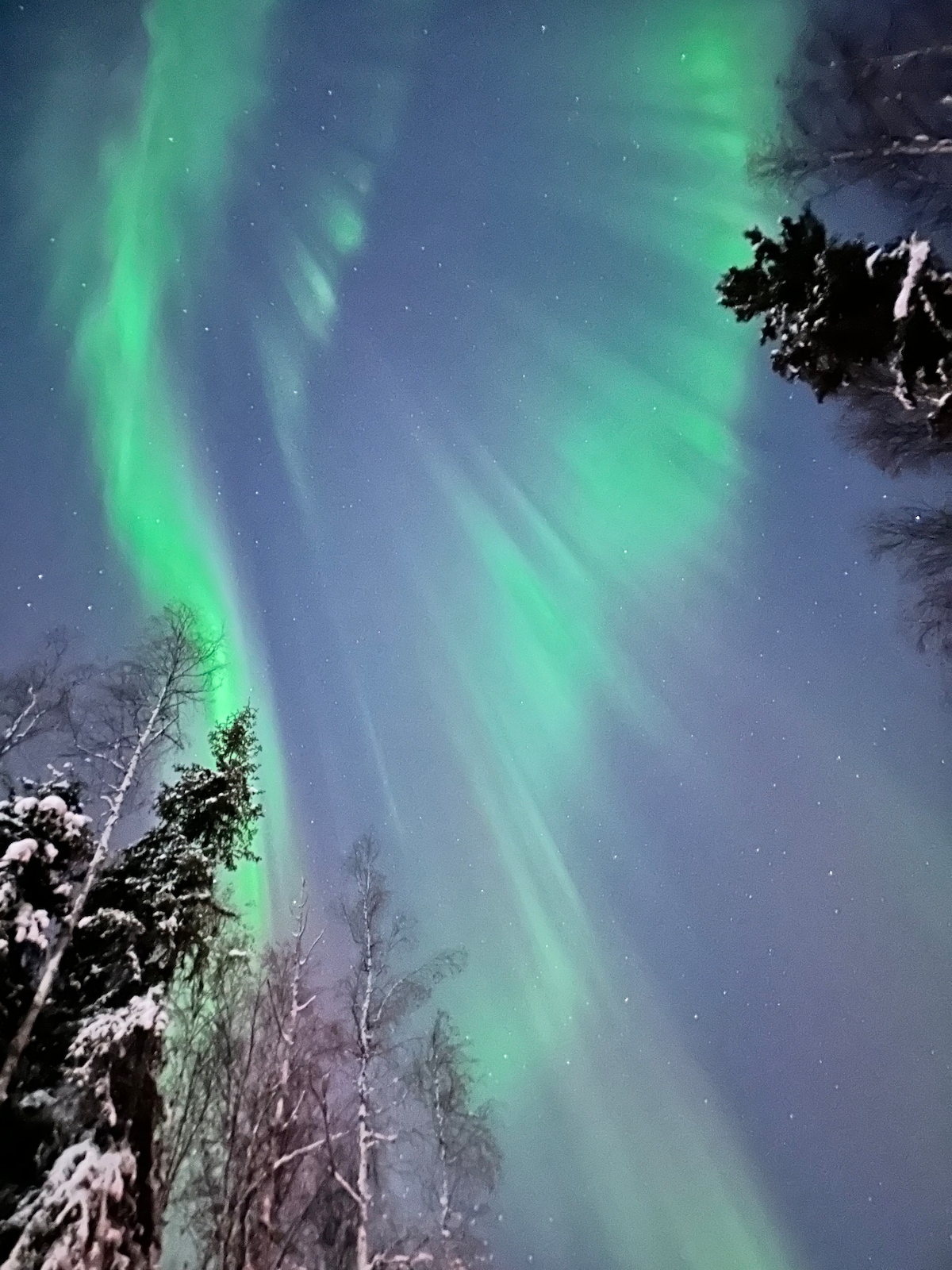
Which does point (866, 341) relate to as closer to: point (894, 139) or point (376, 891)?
point (894, 139)

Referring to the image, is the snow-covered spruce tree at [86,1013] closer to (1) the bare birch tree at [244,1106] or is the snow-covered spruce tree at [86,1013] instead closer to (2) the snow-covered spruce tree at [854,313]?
(1) the bare birch tree at [244,1106]

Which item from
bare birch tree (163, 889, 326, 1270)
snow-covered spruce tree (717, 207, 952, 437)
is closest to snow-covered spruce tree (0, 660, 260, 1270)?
bare birch tree (163, 889, 326, 1270)

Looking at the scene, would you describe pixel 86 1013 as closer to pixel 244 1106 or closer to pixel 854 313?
pixel 244 1106

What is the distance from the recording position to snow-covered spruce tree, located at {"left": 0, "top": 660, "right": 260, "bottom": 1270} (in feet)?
29.6

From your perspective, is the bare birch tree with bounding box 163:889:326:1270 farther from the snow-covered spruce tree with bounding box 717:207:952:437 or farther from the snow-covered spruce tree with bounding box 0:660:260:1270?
the snow-covered spruce tree with bounding box 717:207:952:437

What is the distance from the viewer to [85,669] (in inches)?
505

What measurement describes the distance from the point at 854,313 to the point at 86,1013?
1449 centimetres

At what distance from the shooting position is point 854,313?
8.84m

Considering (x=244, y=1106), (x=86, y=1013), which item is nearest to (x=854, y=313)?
(x=86, y=1013)

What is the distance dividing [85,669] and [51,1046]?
601cm

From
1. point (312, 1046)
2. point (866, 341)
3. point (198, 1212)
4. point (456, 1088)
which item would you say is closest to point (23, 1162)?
point (312, 1046)

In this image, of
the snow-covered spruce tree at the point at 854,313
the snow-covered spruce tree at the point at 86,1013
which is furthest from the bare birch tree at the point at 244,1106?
the snow-covered spruce tree at the point at 854,313

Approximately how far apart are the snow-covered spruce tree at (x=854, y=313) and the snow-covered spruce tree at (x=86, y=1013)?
481 inches

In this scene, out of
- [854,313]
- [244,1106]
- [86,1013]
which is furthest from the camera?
[244,1106]
